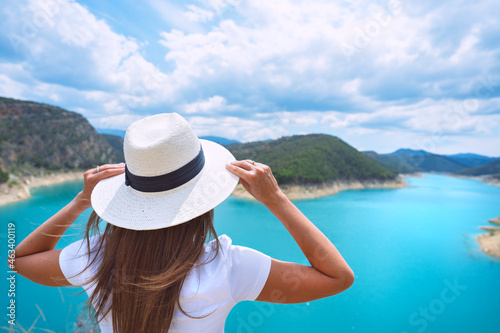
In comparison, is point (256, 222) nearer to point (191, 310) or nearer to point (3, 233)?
point (3, 233)

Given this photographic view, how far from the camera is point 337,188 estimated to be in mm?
36438

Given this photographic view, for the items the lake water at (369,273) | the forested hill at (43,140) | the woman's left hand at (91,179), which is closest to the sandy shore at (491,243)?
the lake water at (369,273)

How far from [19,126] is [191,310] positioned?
47.3 meters

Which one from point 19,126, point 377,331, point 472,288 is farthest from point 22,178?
point 472,288

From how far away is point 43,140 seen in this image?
36875 mm

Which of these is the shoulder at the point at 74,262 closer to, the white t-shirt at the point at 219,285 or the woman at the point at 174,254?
the woman at the point at 174,254

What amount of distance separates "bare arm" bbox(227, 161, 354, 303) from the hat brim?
11 cm

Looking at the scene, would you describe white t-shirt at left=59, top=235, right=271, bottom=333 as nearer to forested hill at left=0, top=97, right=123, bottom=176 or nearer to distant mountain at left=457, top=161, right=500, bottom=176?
forested hill at left=0, top=97, right=123, bottom=176

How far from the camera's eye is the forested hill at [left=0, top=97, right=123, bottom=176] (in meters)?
31.2

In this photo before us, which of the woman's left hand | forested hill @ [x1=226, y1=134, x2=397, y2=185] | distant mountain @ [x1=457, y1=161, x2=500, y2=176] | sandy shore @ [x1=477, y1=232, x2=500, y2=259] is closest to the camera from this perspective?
the woman's left hand

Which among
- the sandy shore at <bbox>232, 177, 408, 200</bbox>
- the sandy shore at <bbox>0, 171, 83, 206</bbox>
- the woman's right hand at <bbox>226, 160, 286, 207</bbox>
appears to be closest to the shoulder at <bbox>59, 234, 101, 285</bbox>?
the woman's right hand at <bbox>226, 160, 286, 207</bbox>

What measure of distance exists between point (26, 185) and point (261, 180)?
110 feet

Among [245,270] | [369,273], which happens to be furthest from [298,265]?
[369,273]

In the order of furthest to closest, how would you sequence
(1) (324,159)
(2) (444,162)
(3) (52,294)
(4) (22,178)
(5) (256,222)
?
1. (2) (444,162)
2. (1) (324,159)
3. (4) (22,178)
4. (5) (256,222)
5. (3) (52,294)
